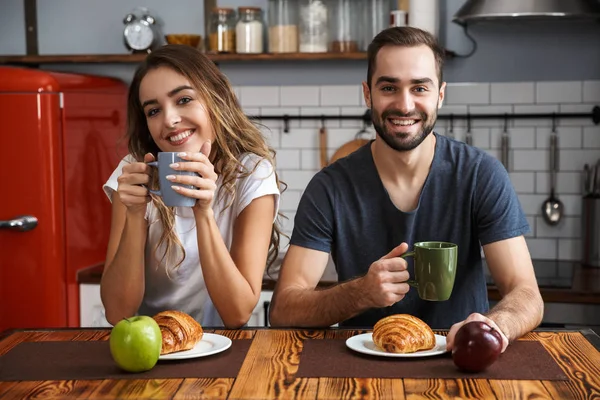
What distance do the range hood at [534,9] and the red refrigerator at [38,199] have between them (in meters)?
1.57

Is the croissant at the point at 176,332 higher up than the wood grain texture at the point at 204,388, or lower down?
higher up

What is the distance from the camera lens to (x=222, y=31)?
379cm

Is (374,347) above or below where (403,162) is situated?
below

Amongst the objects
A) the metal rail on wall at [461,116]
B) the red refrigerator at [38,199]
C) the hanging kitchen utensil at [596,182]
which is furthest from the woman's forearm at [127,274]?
the hanging kitchen utensil at [596,182]

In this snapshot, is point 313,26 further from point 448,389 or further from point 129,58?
point 448,389

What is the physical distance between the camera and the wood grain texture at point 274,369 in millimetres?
1558

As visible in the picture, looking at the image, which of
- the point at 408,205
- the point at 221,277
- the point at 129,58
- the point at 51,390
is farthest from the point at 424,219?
the point at 129,58

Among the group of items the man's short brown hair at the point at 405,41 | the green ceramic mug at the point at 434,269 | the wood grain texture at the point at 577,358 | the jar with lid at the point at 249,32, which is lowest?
the wood grain texture at the point at 577,358

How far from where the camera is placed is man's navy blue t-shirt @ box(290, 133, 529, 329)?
236 cm

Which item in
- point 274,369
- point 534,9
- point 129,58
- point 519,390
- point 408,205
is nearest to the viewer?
point 519,390

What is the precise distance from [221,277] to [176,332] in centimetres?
42

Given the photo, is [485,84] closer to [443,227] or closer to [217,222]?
[443,227]

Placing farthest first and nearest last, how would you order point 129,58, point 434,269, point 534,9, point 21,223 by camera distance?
point 129,58 < point 21,223 < point 534,9 < point 434,269

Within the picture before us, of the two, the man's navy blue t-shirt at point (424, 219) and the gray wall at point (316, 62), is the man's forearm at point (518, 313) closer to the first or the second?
the man's navy blue t-shirt at point (424, 219)
